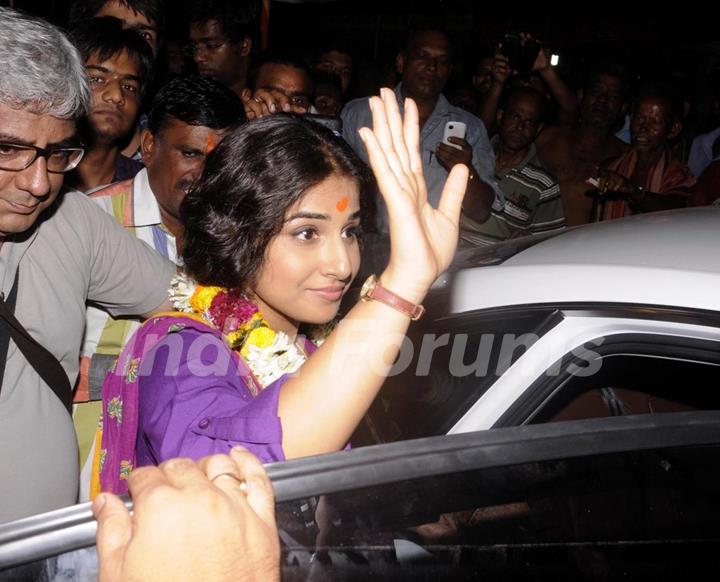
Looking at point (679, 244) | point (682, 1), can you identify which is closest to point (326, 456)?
point (679, 244)

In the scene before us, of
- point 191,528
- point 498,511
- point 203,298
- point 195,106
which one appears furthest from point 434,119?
point 191,528

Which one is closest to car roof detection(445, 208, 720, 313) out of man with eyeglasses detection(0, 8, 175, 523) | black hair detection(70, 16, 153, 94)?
man with eyeglasses detection(0, 8, 175, 523)

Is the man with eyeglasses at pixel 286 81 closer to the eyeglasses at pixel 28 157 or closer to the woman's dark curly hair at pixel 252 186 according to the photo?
the woman's dark curly hair at pixel 252 186

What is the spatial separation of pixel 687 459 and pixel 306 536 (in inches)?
23.5

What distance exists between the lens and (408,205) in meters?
1.54

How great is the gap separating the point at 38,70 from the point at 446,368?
1234 mm

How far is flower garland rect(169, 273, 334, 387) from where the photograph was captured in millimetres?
1950

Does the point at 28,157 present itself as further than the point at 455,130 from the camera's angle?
No

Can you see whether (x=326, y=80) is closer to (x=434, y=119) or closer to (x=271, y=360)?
(x=434, y=119)

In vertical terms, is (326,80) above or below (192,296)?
below

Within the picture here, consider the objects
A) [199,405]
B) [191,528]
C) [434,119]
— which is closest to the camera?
[191,528]

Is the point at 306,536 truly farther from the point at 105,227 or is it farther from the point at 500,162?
the point at 500,162

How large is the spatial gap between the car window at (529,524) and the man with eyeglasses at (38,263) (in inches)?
40.8

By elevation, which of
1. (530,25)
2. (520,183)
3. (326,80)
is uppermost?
(326,80)
